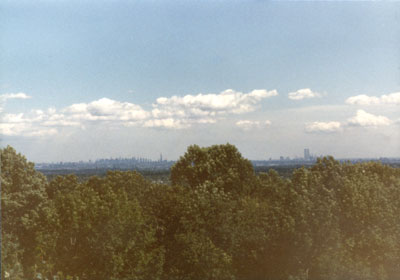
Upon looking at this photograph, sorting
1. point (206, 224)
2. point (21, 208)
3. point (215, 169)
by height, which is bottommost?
point (206, 224)

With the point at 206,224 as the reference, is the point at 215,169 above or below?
above

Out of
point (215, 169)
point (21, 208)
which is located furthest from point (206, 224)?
point (21, 208)

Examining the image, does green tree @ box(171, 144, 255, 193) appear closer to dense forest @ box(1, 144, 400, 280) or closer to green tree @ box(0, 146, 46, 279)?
dense forest @ box(1, 144, 400, 280)

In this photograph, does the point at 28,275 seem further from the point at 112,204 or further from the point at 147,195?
the point at 147,195

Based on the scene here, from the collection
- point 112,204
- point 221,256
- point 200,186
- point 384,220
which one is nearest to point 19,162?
point 112,204

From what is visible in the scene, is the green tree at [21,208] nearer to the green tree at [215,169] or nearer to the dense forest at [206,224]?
the dense forest at [206,224]

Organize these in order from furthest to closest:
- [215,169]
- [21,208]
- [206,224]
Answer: [215,169] < [206,224] < [21,208]

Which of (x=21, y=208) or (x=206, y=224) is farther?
(x=206, y=224)

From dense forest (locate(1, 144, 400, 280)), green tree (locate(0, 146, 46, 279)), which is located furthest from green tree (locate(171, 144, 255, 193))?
green tree (locate(0, 146, 46, 279))

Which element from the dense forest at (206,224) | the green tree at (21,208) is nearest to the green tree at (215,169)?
the dense forest at (206,224)

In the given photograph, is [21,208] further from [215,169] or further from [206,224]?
[215,169]
